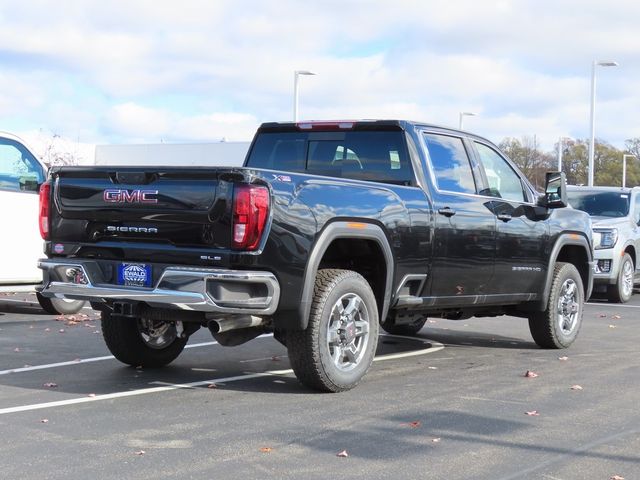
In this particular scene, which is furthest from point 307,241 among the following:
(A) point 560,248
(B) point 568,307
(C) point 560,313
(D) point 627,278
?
(D) point 627,278

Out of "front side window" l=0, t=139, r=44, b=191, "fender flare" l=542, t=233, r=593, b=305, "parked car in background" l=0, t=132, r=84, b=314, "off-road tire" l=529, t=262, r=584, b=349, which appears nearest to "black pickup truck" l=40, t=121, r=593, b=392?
"fender flare" l=542, t=233, r=593, b=305

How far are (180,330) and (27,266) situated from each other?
4398 millimetres

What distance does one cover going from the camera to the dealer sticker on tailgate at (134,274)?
618 centimetres

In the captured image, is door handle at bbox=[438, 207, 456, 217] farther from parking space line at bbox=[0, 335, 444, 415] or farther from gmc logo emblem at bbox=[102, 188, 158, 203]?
gmc logo emblem at bbox=[102, 188, 158, 203]

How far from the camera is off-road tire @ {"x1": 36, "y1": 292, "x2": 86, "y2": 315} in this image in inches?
429

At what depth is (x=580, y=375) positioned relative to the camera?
7.71m

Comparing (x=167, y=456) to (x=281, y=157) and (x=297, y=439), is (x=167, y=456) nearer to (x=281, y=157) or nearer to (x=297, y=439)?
(x=297, y=439)

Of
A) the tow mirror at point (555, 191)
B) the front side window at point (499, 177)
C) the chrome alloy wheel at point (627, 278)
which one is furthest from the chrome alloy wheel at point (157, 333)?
the chrome alloy wheel at point (627, 278)

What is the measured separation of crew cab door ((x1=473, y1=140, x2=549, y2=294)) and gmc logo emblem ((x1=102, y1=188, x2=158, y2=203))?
3264mm

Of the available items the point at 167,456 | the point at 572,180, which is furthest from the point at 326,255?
the point at 572,180

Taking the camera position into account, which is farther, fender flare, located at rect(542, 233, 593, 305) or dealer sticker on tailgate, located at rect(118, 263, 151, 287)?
fender flare, located at rect(542, 233, 593, 305)

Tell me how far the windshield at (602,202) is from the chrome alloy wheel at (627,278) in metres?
0.96

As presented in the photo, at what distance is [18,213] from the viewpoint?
1073cm

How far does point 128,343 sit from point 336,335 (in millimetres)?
1877
